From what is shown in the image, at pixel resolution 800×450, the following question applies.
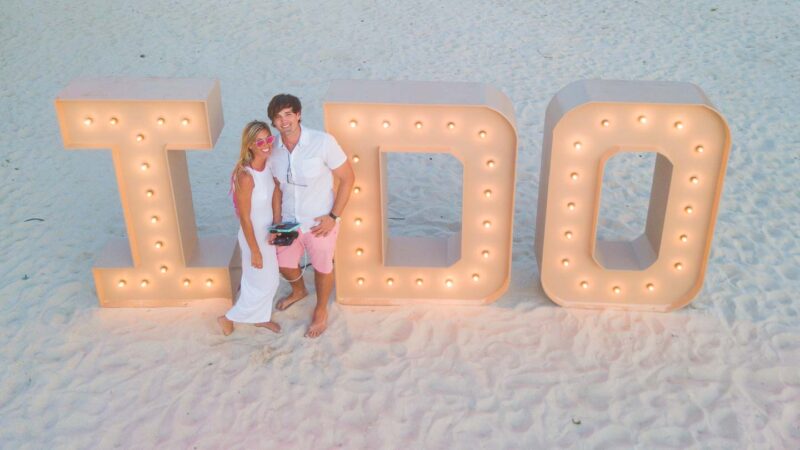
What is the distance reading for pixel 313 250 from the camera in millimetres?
4922

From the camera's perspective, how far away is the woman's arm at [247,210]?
4.53 meters

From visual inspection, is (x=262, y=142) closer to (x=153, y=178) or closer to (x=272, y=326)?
(x=153, y=178)

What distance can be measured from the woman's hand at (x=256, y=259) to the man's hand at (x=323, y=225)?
37 centimetres

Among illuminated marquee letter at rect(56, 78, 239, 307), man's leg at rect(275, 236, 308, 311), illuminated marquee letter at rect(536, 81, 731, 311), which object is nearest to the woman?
man's leg at rect(275, 236, 308, 311)

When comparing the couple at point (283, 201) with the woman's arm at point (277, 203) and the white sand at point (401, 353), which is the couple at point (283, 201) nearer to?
the woman's arm at point (277, 203)

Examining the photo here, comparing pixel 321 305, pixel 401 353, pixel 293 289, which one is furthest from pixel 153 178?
pixel 401 353

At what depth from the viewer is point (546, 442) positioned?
420 cm

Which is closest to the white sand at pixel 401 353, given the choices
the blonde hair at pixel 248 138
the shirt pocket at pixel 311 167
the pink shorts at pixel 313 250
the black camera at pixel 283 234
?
the pink shorts at pixel 313 250

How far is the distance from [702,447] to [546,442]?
0.85 m

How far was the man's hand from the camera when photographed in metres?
4.78

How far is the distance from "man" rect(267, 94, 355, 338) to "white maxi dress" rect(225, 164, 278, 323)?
11 cm

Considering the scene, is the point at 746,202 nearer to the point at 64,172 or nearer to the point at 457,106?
the point at 457,106

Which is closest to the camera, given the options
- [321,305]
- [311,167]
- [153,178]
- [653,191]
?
[311,167]

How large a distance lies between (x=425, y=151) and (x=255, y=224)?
1.16 meters
